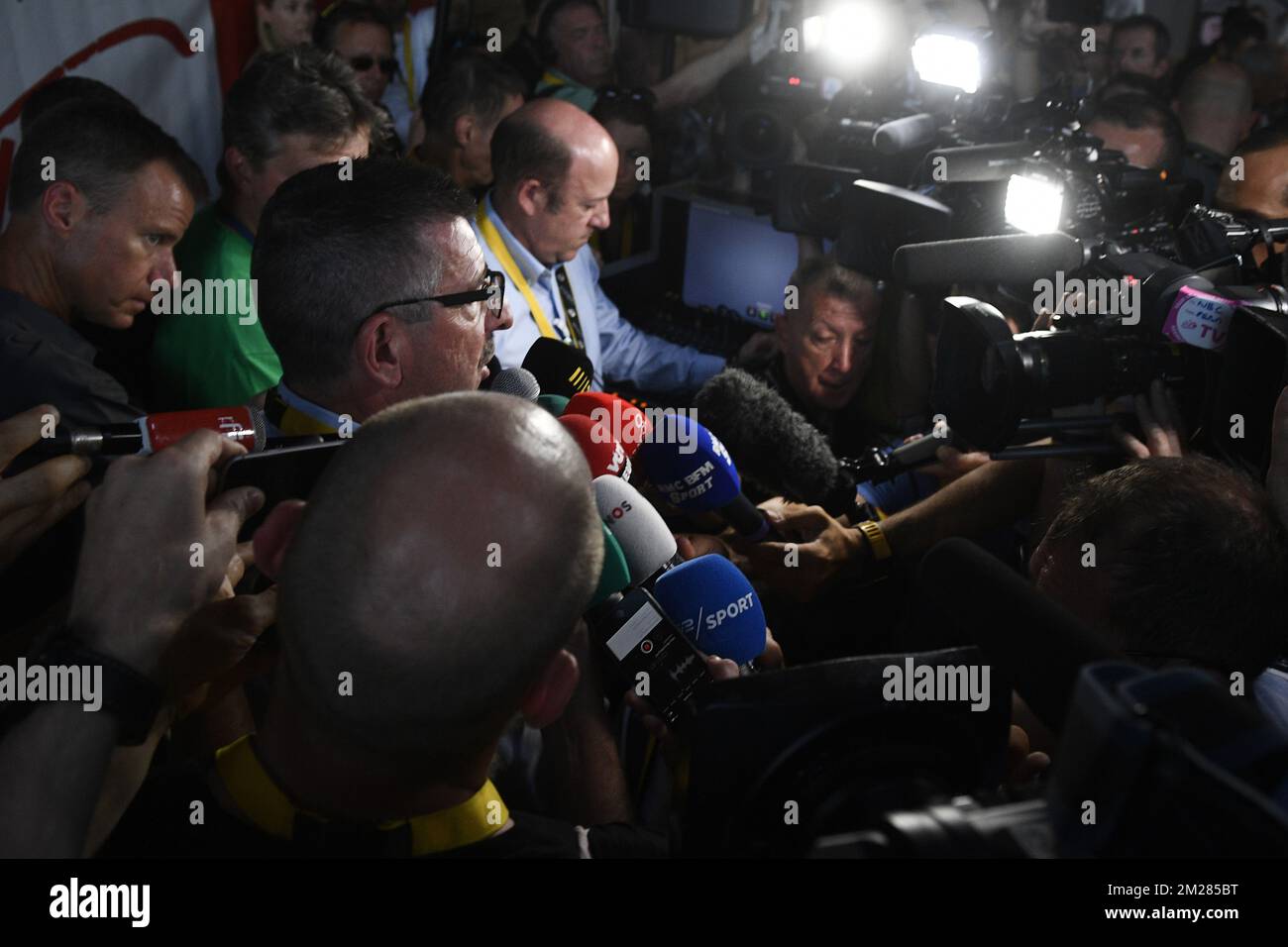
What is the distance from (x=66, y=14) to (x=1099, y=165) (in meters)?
2.63

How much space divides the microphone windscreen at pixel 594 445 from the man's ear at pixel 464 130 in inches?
86.2

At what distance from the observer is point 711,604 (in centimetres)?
121

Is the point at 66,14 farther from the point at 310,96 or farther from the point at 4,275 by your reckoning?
the point at 4,275

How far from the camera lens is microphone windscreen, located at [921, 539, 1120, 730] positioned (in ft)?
1.96

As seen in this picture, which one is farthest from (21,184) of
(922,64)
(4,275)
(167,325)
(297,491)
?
(922,64)

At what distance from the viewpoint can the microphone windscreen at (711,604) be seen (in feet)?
3.97

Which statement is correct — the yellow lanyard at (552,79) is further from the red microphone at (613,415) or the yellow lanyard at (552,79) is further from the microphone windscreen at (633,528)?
the microphone windscreen at (633,528)

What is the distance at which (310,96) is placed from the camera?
2389 millimetres

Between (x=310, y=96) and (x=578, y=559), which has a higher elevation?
(x=310, y=96)

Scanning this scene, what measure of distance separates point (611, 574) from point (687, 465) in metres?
0.53

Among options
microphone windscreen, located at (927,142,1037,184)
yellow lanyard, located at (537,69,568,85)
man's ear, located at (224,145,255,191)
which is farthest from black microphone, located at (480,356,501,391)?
yellow lanyard, located at (537,69,568,85)

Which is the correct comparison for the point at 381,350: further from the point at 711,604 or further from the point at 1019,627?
the point at 1019,627

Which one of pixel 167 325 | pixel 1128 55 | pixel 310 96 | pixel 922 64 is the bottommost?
pixel 167 325

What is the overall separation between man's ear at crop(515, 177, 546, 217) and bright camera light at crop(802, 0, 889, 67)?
1727 mm
